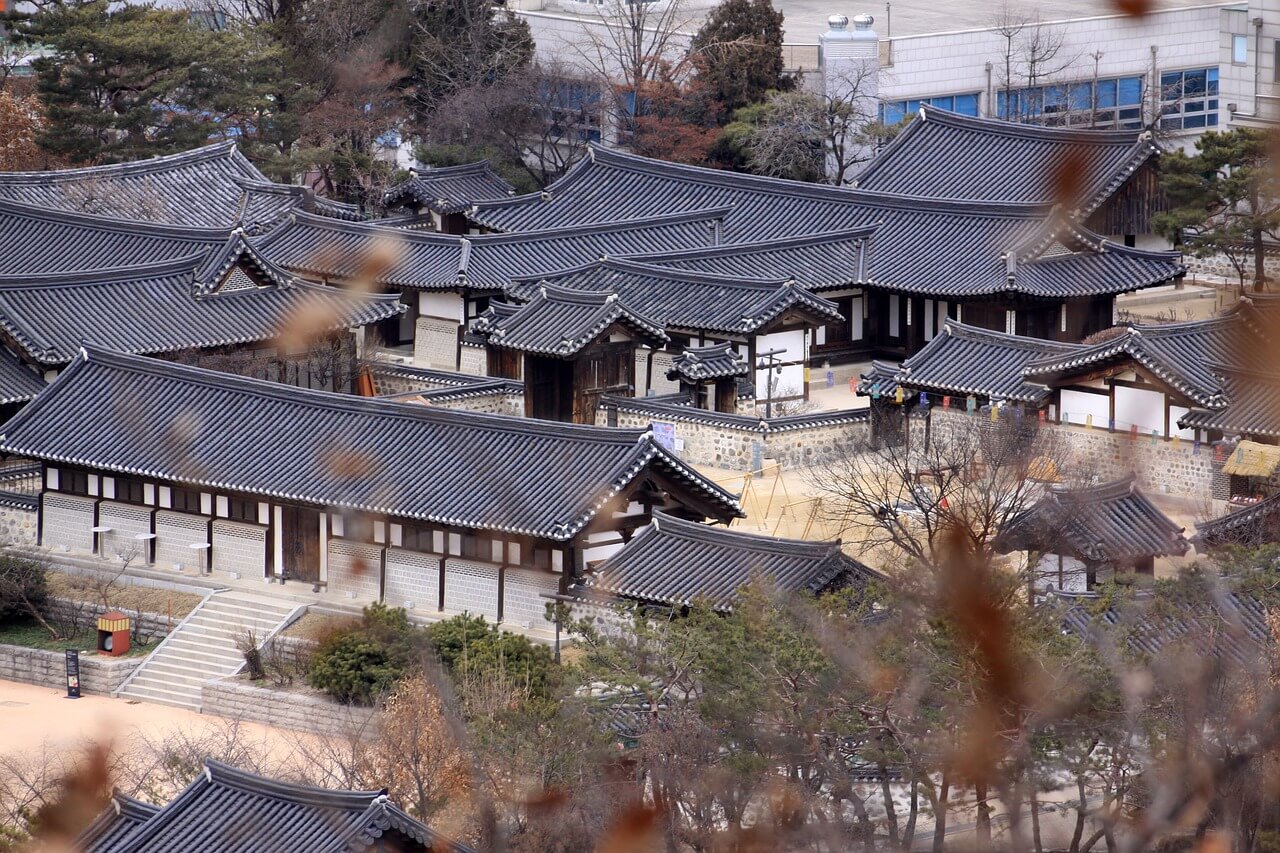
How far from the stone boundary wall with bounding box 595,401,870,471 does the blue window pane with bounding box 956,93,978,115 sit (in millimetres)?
22008

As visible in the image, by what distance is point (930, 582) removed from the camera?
23.6 m

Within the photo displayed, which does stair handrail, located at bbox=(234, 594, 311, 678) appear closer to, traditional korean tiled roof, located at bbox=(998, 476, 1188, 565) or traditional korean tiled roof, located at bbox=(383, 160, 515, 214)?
traditional korean tiled roof, located at bbox=(998, 476, 1188, 565)

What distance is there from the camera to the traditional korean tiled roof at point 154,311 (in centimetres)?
3756

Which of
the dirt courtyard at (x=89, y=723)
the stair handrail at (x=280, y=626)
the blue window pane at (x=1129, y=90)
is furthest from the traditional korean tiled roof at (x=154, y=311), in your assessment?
the blue window pane at (x=1129, y=90)

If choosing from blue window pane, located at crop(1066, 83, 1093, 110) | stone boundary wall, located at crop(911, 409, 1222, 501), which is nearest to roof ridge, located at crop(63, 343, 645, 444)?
stone boundary wall, located at crop(911, 409, 1222, 501)

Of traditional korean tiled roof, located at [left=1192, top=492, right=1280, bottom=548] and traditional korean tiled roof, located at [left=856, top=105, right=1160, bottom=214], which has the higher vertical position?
traditional korean tiled roof, located at [left=856, top=105, right=1160, bottom=214]

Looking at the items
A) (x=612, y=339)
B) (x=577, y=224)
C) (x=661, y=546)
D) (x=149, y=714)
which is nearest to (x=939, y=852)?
(x=661, y=546)

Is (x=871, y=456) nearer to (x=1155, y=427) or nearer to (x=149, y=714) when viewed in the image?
(x=1155, y=427)

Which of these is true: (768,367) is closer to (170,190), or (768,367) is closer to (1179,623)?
(170,190)

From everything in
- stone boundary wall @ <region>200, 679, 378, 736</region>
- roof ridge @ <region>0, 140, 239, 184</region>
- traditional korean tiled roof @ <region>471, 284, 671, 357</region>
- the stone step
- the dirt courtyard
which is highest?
roof ridge @ <region>0, 140, 239, 184</region>

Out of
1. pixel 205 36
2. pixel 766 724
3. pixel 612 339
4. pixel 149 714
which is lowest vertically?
pixel 149 714

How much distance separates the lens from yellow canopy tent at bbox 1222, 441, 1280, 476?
32.7 metres

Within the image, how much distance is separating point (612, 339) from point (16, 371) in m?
→ 10.5

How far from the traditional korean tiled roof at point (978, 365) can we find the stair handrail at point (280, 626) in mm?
11830
